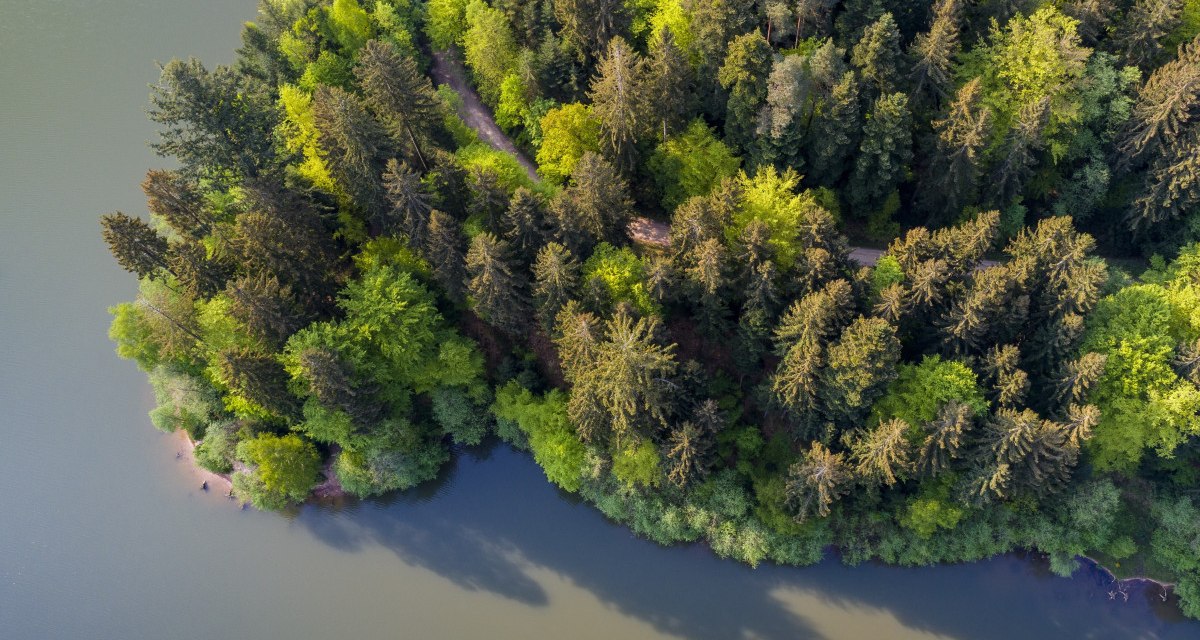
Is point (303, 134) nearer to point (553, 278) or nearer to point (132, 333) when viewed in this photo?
point (132, 333)

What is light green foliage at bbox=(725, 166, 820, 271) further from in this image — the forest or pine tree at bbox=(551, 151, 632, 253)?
pine tree at bbox=(551, 151, 632, 253)

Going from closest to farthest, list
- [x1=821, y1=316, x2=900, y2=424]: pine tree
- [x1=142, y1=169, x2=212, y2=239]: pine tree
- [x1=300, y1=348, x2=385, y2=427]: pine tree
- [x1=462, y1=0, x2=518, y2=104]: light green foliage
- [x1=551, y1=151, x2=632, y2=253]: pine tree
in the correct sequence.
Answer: [x1=821, y1=316, x2=900, y2=424]: pine tree
[x1=300, y1=348, x2=385, y2=427]: pine tree
[x1=551, y1=151, x2=632, y2=253]: pine tree
[x1=142, y1=169, x2=212, y2=239]: pine tree
[x1=462, y1=0, x2=518, y2=104]: light green foliage

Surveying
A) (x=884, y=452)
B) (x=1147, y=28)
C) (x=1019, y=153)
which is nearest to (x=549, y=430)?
(x=884, y=452)

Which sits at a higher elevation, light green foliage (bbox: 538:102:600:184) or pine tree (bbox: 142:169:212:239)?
pine tree (bbox: 142:169:212:239)

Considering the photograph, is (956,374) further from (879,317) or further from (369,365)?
(369,365)

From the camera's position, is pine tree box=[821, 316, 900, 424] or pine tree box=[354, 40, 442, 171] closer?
pine tree box=[821, 316, 900, 424]

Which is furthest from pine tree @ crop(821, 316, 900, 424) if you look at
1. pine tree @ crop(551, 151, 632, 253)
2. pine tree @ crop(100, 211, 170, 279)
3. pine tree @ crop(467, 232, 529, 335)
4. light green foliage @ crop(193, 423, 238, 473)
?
pine tree @ crop(100, 211, 170, 279)
